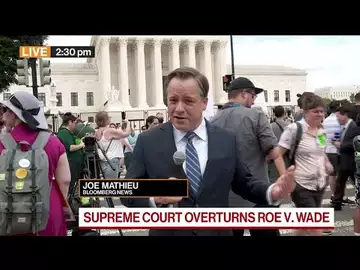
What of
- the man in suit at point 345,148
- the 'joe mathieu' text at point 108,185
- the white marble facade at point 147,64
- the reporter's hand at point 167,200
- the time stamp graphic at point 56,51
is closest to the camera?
the reporter's hand at point 167,200

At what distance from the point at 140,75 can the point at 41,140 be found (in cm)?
146

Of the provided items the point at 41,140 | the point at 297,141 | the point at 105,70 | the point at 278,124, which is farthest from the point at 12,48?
the point at 297,141

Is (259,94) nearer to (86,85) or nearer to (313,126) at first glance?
(313,126)

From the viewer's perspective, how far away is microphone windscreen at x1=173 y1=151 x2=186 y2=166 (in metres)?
2.78

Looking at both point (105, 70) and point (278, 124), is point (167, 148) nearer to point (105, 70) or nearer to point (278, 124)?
point (278, 124)

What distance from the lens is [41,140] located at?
292 centimetres

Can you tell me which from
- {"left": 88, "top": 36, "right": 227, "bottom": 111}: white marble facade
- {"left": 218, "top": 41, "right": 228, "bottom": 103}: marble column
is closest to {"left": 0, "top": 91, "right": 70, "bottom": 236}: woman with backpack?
{"left": 88, "top": 36, "right": 227, "bottom": 111}: white marble facade

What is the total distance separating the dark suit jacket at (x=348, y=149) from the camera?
13.2ft

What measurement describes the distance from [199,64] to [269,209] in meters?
1.33

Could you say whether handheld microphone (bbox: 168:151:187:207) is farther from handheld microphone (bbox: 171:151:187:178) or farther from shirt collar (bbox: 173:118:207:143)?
shirt collar (bbox: 173:118:207:143)

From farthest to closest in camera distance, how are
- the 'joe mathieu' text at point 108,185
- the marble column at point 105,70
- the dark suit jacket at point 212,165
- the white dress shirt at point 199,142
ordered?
the marble column at point 105,70 < the 'joe mathieu' text at point 108,185 < the white dress shirt at point 199,142 < the dark suit jacket at point 212,165

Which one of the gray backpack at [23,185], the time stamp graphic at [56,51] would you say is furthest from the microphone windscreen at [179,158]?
the time stamp graphic at [56,51]

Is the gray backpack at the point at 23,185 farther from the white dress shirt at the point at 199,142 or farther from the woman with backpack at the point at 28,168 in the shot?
the white dress shirt at the point at 199,142
